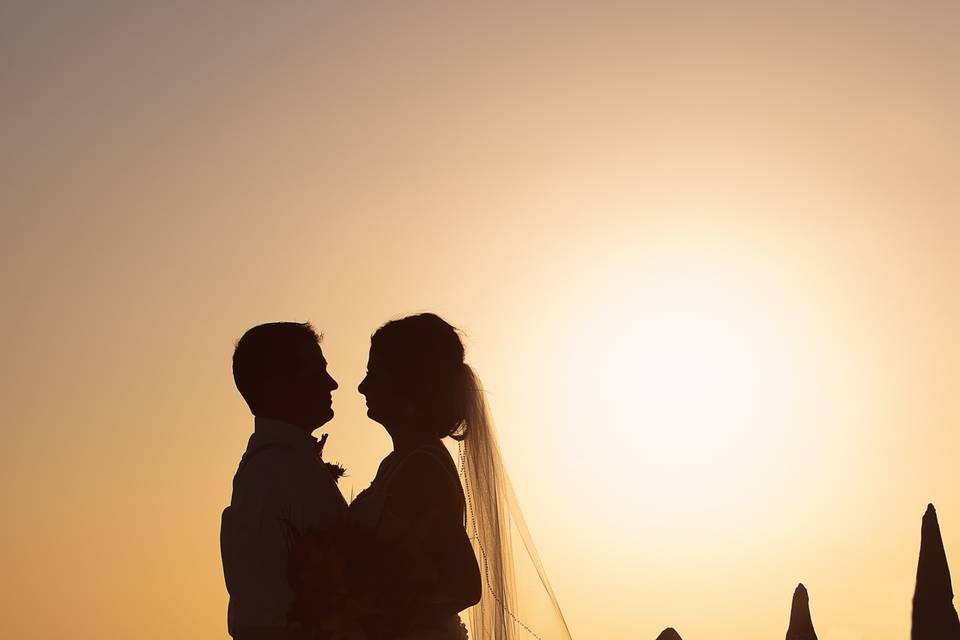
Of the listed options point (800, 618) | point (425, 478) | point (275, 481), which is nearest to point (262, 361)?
point (275, 481)

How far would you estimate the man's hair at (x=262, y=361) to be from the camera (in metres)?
7.98

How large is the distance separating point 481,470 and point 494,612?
4.74ft

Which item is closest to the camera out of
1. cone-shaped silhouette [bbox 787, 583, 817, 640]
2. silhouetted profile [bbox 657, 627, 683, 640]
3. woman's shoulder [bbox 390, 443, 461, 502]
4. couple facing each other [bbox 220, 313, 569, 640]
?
couple facing each other [bbox 220, 313, 569, 640]

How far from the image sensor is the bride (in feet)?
24.4

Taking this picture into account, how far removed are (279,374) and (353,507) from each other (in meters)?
1.02

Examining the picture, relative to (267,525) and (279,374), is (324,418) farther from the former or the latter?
(267,525)

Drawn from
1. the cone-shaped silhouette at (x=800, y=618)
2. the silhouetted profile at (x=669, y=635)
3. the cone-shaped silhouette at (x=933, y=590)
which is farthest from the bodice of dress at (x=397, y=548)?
the cone-shaped silhouette at (x=800, y=618)

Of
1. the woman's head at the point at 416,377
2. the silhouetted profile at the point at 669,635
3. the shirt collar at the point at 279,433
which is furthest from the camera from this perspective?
the silhouetted profile at the point at 669,635

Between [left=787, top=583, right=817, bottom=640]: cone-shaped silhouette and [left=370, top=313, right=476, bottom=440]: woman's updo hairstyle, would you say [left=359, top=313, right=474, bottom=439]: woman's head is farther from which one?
[left=787, top=583, right=817, bottom=640]: cone-shaped silhouette

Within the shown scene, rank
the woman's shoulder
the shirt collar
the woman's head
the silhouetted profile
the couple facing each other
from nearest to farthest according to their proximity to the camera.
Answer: the couple facing each other, the woman's shoulder, the shirt collar, the woman's head, the silhouetted profile

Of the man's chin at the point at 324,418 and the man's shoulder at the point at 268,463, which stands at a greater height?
the man's chin at the point at 324,418

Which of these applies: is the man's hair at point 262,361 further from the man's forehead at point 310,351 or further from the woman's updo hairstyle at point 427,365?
the woman's updo hairstyle at point 427,365

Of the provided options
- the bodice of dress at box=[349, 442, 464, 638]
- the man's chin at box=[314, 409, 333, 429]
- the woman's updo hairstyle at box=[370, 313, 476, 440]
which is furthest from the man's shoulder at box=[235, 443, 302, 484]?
the woman's updo hairstyle at box=[370, 313, 476, 440]

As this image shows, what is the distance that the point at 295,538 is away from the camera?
24.3 feet
